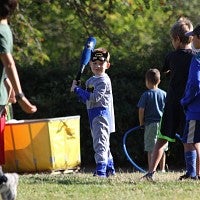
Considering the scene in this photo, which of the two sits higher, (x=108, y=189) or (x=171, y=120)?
(x=171, y=120)

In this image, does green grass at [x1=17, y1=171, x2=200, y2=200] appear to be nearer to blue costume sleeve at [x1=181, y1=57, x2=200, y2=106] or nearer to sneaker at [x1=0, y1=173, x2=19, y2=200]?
sneaker at [x1=0, y1=173, x2=19, y2=200]

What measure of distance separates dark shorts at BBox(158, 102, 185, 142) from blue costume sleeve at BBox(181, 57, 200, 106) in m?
0.35

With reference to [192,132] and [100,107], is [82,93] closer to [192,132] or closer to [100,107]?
[100,107]

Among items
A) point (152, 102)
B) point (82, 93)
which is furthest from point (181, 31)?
point (152, 102)

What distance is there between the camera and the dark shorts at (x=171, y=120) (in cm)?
884

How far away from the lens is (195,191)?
7.82m

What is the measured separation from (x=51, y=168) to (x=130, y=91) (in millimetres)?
2854

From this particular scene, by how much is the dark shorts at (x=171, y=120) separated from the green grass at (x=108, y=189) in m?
0.54

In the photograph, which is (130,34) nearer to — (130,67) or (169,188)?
(130,67)

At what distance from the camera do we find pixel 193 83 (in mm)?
8469

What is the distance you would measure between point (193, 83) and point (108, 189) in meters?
1.52

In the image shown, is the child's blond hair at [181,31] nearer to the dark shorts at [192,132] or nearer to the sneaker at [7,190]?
the dark shorts at [192,132]

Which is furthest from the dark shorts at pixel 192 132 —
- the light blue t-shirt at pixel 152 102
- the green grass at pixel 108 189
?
the light blue t-shirt at pixel 152 102

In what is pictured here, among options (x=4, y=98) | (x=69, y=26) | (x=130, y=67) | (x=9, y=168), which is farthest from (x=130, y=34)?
(x=4, y=98)
